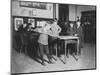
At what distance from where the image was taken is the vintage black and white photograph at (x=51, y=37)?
90.6 inches

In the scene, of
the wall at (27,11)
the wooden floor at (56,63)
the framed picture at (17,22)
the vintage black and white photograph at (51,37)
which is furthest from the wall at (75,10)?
the framed picture at (17,22)

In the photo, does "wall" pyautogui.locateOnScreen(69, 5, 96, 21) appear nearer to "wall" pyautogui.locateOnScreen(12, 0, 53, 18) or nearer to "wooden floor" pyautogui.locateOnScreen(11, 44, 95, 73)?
"wall" pyautogui.locateOnScreen(12, 0, 53, 18)

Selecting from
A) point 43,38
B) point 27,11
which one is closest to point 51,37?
point 43,38

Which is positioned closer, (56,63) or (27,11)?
(27,11)

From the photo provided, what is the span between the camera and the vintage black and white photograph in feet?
7.55

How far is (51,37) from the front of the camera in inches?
96.0

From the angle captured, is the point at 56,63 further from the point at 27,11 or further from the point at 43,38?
the point at 27,11

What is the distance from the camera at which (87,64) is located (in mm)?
2633

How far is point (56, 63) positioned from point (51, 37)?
370 mm

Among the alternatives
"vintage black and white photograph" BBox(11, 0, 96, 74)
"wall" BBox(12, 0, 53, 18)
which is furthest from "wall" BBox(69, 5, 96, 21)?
"wall" BBox(12, 0, 53, 18)

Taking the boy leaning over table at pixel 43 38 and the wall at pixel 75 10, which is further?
the wall at pixel 75 10

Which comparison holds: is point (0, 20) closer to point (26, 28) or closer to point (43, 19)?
point (26, 28)

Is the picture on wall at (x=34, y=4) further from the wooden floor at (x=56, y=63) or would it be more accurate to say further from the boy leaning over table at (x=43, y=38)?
the wooden floor at (x=56, y=63)

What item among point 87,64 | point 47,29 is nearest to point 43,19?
point 47,29
